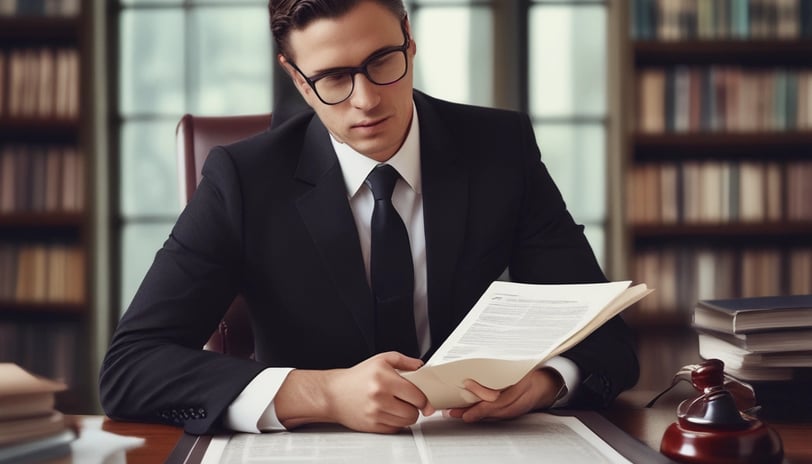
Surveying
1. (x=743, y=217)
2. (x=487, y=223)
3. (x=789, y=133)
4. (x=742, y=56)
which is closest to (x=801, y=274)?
(x=743, y=217)

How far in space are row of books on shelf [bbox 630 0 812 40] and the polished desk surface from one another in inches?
111

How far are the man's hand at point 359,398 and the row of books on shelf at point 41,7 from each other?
3.17m

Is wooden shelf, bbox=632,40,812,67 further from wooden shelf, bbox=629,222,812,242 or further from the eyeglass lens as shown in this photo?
the eyeglass lens

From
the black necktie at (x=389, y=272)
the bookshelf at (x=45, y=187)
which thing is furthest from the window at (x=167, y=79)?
the black necktie at (x=389, y=272)

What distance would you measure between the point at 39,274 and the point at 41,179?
0.40 metres

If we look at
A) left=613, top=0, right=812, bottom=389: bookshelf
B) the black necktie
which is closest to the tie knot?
the black necktie

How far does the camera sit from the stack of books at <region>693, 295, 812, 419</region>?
1181 mm

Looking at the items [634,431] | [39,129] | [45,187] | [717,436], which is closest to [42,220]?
[45,187]

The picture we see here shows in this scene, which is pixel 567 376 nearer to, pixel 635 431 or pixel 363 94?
pixel 635 431

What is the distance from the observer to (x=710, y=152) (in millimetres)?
3990

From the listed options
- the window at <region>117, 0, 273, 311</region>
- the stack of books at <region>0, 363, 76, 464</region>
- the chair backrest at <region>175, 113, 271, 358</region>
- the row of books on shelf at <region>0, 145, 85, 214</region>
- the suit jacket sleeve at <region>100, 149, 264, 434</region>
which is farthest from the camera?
the window at <region>117, 0, 273, 311</region>

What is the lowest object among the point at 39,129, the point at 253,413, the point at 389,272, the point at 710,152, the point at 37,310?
the point at 37,310

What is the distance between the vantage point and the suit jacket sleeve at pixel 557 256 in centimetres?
139

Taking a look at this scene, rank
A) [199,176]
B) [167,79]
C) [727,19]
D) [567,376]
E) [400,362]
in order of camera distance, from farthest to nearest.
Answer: [167,79] → [727,19] → [199,176] → [567,376] → [400,362]
